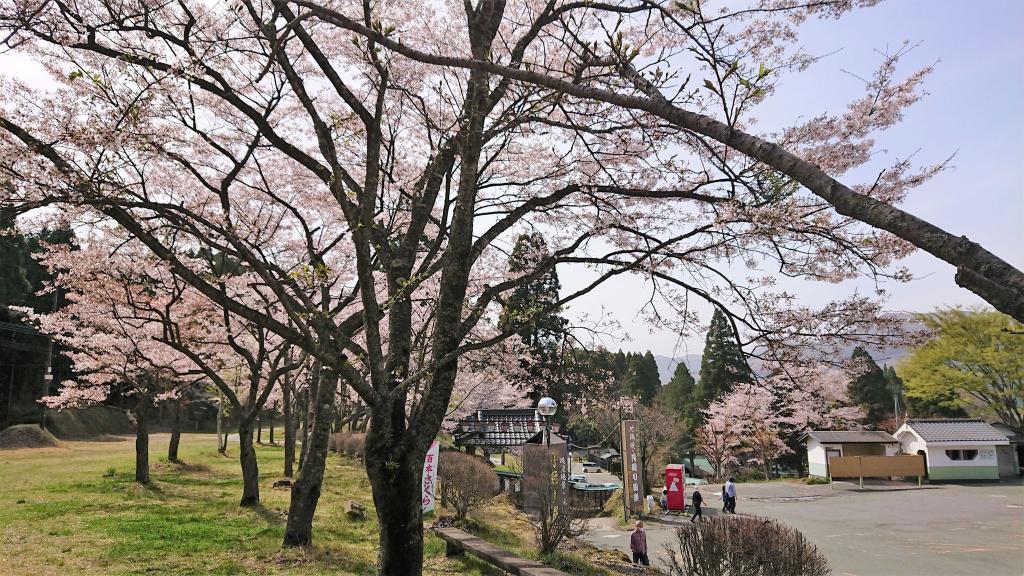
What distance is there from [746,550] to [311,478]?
601 centimetres

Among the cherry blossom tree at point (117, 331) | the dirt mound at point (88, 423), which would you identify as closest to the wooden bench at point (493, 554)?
the cherry blossom tree at point (117, 331)

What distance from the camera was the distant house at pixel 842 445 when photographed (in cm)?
2762

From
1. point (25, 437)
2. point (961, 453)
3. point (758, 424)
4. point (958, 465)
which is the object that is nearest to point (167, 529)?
point (25, 437)

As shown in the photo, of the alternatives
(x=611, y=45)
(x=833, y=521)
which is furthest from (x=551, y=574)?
(x=833, y=521)

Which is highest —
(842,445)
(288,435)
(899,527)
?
(288,435)

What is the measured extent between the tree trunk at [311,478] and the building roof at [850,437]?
27.0 metres

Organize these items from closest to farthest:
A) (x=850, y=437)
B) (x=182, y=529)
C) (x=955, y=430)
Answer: (x=182, y=529), (x=955, y=430), (x=850, y=437)

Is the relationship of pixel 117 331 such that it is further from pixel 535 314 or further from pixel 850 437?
pixel 850 437

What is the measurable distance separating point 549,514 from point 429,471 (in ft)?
8.08

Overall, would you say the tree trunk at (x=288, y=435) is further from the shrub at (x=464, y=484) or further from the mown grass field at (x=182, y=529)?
the shrub at (x=464, y=484)

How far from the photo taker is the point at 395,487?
471 centimetres

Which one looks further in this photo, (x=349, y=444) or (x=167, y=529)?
(x=349, y=444)

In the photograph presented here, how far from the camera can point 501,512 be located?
1541 centimetres

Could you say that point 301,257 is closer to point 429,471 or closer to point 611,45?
point 429,471
